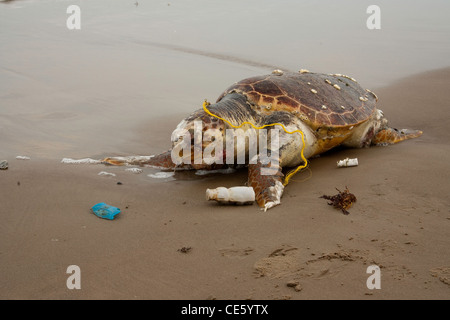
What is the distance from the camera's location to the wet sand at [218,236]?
2566mm

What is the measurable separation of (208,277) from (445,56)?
30.5 feet

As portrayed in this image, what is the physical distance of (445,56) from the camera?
396 inches

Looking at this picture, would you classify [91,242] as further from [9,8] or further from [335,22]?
[9,8]

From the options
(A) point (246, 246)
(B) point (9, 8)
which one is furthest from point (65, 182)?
(B) point (9, 8)

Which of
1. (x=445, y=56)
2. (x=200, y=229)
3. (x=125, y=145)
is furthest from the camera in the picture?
(x=445, y=56)

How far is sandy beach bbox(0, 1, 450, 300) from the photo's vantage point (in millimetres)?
2602

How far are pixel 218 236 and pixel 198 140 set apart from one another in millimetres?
1302

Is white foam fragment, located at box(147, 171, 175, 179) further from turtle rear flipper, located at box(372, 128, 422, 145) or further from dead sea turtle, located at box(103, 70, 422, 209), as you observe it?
turtle rear flipper, located at box(372, 128, 422, 145)

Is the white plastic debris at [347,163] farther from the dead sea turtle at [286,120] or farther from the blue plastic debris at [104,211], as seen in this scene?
the blue plastic debris at [104,211]

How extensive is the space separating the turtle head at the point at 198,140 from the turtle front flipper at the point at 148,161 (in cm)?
44

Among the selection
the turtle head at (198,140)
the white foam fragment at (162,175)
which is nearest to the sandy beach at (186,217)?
the white foam fragment at (162,175)

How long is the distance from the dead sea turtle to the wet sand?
0.79 ft

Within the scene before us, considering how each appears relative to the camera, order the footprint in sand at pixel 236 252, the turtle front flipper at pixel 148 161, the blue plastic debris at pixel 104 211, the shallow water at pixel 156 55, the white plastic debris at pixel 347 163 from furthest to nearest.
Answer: the shallow water at pixel 156 55, the turtle front flipper at pixel 148 161, the white plastic debris at pixel 347 163, the blue plastic debris at pixel 104 211, the footprint in sand at pixel 236 252

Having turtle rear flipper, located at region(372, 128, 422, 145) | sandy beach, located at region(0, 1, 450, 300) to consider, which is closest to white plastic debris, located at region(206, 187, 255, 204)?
sandy beach, located at region(0, 1, 450, 300)
